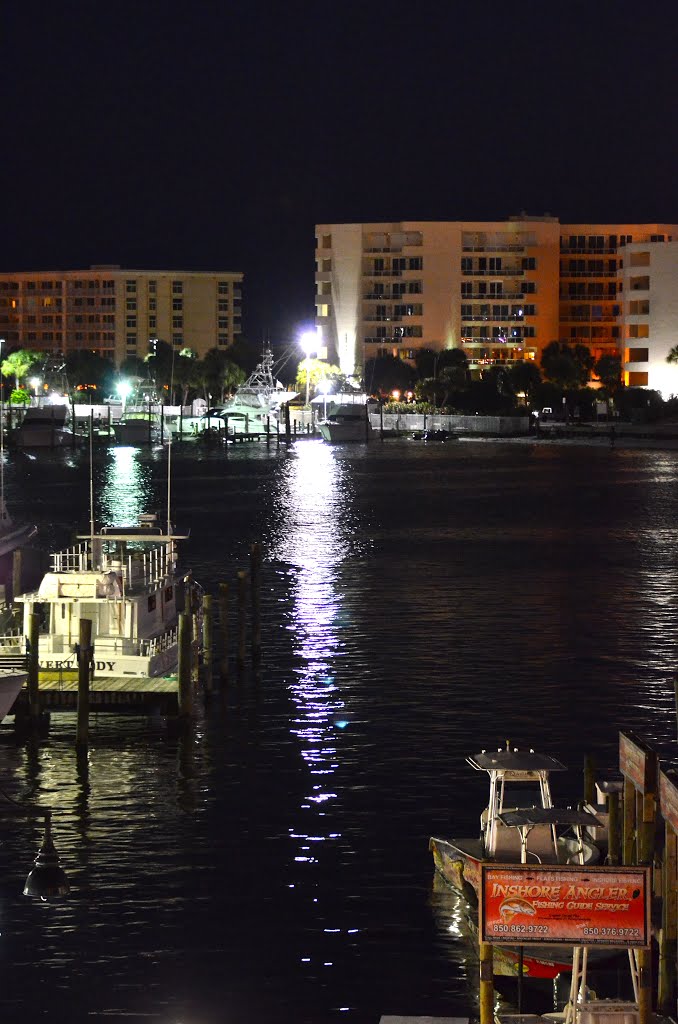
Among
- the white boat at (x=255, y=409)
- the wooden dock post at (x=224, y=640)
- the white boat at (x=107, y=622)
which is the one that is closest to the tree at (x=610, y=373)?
the white boat at (x=255, y=409)

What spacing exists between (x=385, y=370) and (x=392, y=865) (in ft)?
552

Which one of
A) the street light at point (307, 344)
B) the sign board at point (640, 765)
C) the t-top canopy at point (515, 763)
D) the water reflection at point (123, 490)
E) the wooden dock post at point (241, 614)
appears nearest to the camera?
the sign board at point (640, 765)

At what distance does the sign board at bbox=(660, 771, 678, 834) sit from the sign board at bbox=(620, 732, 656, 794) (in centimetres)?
12

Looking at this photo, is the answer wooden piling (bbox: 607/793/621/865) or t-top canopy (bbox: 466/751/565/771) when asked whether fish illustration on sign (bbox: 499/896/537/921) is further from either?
t-top canopy (bbox: 466/751/565/771)

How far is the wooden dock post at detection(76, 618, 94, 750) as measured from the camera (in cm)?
2702

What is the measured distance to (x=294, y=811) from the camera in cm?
2447

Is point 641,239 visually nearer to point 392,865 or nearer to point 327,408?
point 327,408

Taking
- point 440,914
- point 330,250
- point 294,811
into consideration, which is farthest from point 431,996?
point 330,250

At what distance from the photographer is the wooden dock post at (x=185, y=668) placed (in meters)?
27.8

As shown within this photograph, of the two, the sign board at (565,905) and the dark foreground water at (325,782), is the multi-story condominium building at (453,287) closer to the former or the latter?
the dark foreground water at (325,782)

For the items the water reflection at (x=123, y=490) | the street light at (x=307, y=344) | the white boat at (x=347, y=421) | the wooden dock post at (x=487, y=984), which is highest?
the street light at (x=307, y=344)

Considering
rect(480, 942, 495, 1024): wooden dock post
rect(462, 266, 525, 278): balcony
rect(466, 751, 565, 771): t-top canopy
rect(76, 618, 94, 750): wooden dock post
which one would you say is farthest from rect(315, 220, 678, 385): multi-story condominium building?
rect(480, 942, 495, 1024): wooden dock post

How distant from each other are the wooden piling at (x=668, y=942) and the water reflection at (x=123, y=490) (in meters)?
59.7

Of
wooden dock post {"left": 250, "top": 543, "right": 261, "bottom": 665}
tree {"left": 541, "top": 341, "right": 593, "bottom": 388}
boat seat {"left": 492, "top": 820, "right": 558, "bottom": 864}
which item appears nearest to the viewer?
boat seat {"left": 492, "top": 820, "right": 558, "bottom": 864}
